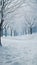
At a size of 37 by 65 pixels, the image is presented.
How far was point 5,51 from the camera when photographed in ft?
5.80

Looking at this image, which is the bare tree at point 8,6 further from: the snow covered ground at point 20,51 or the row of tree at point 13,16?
the snow covered ground at point 20,51

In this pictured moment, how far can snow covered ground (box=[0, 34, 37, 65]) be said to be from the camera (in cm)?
167

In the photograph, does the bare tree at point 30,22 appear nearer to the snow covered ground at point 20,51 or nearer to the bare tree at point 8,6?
the snow covered ground at point 20,51

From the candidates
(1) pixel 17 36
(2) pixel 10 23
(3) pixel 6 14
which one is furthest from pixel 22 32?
(3) pixel 6 14

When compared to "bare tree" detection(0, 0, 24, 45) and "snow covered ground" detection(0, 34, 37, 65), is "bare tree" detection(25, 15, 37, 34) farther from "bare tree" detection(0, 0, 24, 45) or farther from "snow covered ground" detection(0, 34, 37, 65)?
"bare tree" detection(0, 0, 24, 45)

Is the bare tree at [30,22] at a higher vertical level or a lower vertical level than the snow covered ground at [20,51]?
higher

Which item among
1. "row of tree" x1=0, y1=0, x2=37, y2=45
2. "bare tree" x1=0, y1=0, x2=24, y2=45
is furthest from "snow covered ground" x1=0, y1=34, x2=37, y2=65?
"bare tree" x1=0, y1=0, x2=24, y2=45

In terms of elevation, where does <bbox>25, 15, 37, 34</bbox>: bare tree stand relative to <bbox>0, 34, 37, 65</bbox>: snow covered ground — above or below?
above

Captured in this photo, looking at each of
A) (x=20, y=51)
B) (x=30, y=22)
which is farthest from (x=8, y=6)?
(x=20, y=51)

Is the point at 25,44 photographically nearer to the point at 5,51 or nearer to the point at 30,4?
the point at 5,51

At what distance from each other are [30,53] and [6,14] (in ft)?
1.95

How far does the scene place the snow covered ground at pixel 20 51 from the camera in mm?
1672

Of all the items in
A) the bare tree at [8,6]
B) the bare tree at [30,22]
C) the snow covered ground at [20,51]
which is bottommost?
the snow covered ground at [20,51]

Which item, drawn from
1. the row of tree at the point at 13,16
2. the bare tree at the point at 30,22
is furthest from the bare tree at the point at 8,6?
the bare tree at the point at 30,22
